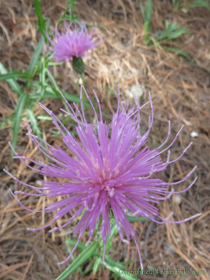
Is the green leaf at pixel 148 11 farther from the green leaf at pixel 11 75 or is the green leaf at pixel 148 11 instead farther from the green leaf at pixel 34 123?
the green leaf at pixel 34 123

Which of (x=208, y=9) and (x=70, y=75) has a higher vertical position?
(x=70, y=75)

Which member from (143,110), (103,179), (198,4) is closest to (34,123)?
(103,179)

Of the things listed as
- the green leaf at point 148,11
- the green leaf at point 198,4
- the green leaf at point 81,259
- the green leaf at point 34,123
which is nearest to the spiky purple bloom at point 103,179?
the green leaf at point 81,259

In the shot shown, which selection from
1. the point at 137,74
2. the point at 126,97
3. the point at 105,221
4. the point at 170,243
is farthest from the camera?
the point at 137,74

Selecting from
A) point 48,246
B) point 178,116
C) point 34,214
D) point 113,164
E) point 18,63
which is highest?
point 18,63

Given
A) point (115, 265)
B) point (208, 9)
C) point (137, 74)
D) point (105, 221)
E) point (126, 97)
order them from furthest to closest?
1. point (208, 9)
2. point (137, 74)
3. point (126, 97)
4. point (115, 265)
5. point (105, 221)

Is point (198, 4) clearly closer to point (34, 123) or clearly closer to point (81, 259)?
point (34, 123)

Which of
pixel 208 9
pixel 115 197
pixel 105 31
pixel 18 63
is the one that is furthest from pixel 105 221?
pixel 208 9

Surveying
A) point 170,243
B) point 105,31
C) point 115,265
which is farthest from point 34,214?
point 105,31

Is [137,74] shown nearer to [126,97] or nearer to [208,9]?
[126,97]

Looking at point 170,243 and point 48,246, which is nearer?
point 48,246
